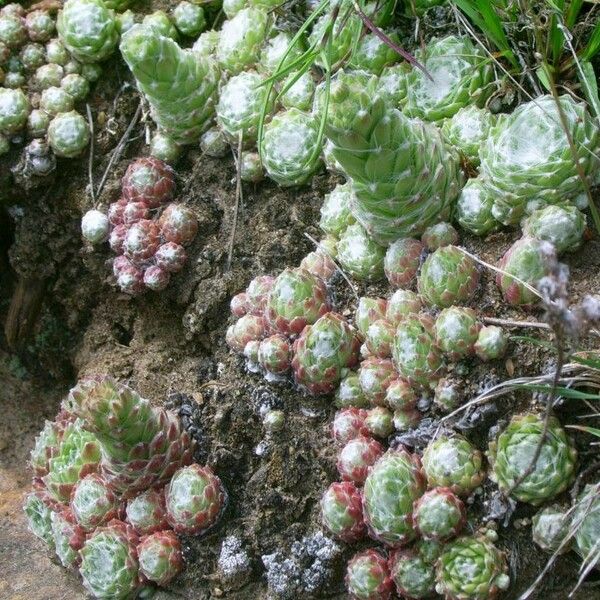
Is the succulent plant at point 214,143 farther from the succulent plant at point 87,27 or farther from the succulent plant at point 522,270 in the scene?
the succulent plant at point 522,270

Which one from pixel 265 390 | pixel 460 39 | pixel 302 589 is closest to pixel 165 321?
pixel 265 390

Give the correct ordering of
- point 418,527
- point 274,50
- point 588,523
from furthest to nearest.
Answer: point 274,50 < point 418,527 < point 588,523

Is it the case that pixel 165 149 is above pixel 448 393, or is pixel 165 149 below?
above

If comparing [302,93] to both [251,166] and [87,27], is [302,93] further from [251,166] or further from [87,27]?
[87,27]

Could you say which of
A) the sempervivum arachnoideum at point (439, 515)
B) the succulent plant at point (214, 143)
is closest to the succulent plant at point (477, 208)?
the sempervivum arachnoideum at point (439, 515)

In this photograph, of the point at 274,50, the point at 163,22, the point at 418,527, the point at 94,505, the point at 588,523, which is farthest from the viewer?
the point at 163,22

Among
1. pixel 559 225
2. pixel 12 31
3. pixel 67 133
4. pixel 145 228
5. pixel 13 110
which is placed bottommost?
pixel 559 225

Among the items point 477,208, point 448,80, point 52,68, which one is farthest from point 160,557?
point 52,68
